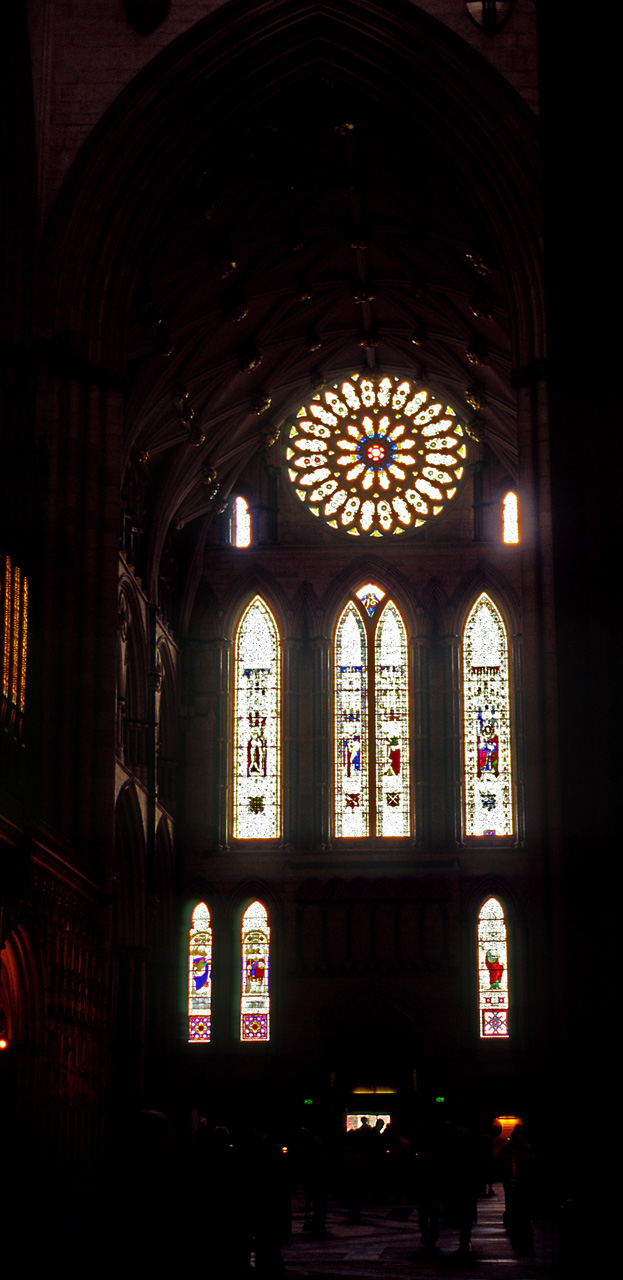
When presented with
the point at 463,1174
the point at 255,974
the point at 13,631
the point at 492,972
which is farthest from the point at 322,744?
the point at 463,1174

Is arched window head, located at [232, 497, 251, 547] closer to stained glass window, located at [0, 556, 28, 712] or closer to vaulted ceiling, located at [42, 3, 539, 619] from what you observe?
vaulted ceiling, located at [42, 3, 539, 619]

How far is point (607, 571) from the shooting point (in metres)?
6.69

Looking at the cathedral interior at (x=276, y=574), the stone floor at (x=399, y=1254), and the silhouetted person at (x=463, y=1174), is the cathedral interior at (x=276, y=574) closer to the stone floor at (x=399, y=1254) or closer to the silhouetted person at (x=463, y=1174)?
the silhouetted person at (x=463, y=1174)

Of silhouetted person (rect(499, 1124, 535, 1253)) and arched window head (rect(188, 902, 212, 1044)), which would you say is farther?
arched window head (rect(188, 902, 212, 1044))

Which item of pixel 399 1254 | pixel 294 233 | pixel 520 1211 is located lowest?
pixel 399 1254

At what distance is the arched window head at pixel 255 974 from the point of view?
24.3 m

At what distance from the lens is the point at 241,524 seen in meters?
26.2

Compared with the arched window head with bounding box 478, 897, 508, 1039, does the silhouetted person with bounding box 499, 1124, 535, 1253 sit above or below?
below

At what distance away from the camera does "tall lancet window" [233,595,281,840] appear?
25.3 m

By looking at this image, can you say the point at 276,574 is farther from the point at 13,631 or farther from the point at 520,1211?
the point at 520,1211

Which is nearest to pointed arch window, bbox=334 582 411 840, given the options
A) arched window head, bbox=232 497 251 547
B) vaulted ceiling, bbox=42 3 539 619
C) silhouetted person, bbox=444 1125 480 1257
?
arched window head, bbox=232 497 251 547

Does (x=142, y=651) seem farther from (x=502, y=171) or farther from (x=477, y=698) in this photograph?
(x=502, y=171)

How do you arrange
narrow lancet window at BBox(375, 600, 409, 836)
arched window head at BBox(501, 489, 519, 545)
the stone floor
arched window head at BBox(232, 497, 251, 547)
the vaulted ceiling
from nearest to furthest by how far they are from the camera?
the stone floor, the vaulted ceiling, narrow lancet window at BBox(375, 600, 409, 836), arched window head at BBox(501, 489, 519, 545), arched window head at BBox(232, 497, 251, 547)

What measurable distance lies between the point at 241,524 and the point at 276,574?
1.08 metres
